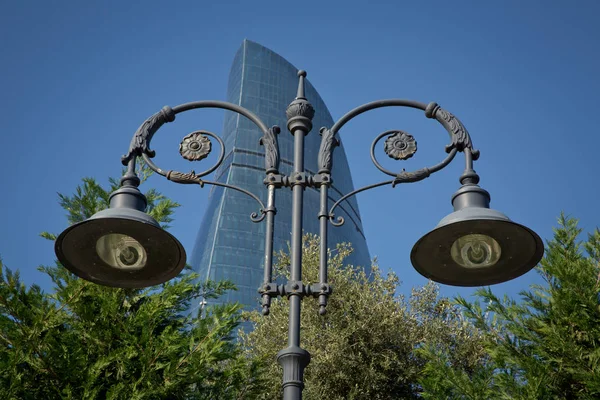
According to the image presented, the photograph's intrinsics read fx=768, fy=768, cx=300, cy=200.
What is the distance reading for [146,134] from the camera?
6.02 m

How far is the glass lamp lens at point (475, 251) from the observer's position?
213 inches

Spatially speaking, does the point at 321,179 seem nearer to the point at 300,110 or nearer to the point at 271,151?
the point at 271,151

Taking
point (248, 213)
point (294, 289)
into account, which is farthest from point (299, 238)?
point (248, 213)

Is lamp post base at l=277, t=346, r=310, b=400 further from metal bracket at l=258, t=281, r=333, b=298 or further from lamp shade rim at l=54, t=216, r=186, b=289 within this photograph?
lamp shade rim at l=54, t=216, r=186, b=289

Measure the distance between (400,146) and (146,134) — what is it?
6.65 feet

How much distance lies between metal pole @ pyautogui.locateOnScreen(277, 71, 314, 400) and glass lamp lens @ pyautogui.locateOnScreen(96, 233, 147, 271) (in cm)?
114

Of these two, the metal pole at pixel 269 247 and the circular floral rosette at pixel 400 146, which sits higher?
the circular floral rosette at pixel 400 146

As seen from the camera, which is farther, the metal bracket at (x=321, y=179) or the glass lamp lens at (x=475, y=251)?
the metal bracket at (x=321, y=179)

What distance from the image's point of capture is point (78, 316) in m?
10.8

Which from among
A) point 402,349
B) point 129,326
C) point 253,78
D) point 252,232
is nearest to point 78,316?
point 129,326

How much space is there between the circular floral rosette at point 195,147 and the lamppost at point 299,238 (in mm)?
284

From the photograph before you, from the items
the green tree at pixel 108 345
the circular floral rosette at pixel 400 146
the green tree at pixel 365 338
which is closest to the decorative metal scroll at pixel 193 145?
the circular floral rosette at pixel 400 146

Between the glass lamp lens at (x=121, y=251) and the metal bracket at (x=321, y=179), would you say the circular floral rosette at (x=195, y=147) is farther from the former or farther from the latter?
the metal bracket at (x=321, y=179)

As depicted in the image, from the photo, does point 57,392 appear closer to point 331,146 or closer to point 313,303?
point 331,146
